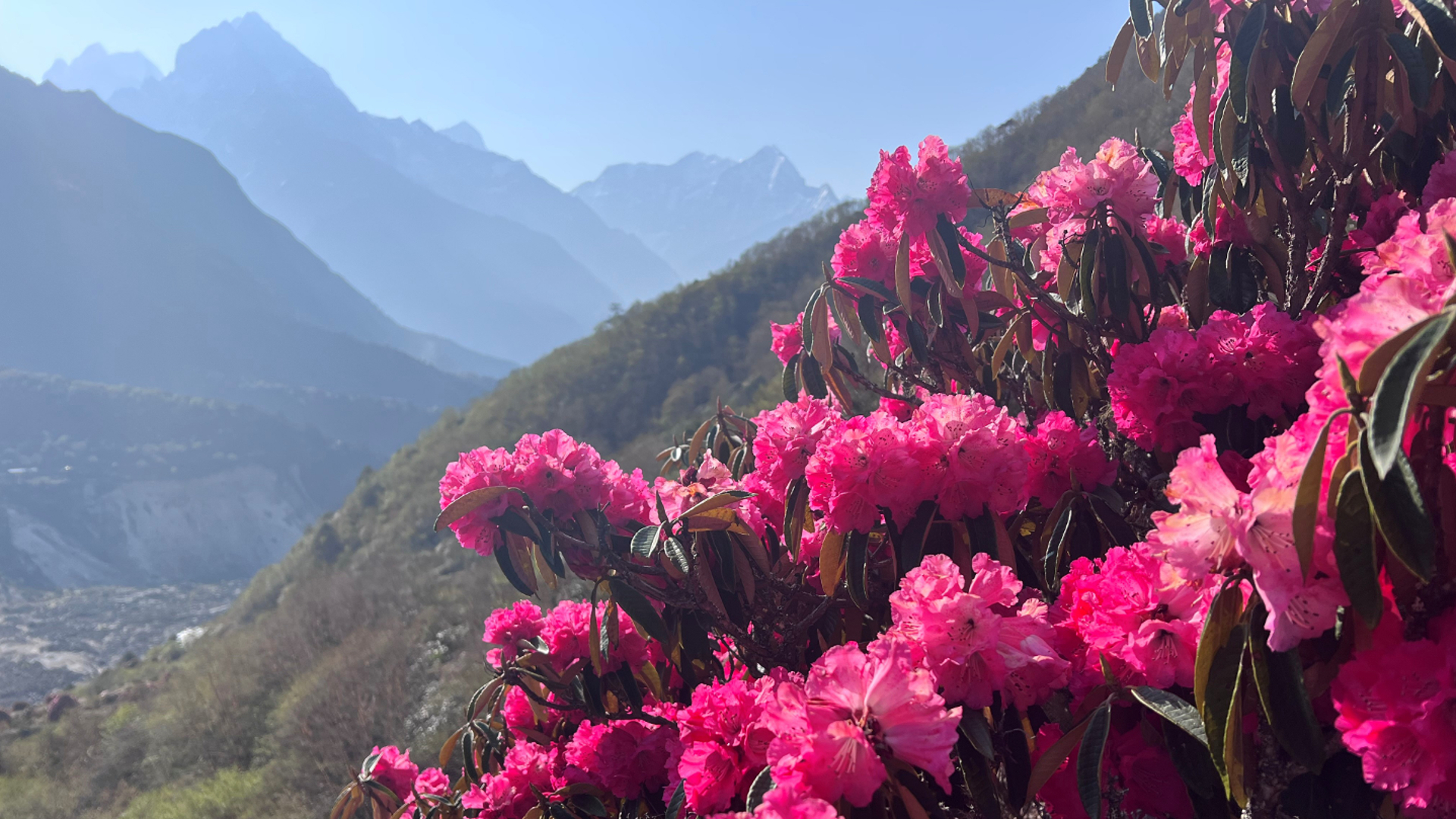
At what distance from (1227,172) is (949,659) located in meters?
1.19

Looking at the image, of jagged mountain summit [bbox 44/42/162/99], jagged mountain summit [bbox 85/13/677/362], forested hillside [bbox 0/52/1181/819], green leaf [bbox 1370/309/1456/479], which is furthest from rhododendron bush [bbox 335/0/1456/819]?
jagged mountain summit [bbox 44/42/162/99]

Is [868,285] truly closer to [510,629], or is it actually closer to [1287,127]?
[1287,127]

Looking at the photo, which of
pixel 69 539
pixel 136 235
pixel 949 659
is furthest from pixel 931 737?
pixel 136 235

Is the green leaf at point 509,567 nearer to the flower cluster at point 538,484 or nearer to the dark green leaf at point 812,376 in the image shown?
the flower cluster at point 538,484

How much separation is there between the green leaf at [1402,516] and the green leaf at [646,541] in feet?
3.25

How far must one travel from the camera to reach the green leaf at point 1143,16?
1.47 m

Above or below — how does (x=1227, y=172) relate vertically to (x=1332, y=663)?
above

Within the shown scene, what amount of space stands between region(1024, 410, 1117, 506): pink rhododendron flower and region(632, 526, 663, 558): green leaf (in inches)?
26.9

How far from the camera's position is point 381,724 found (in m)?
7.87

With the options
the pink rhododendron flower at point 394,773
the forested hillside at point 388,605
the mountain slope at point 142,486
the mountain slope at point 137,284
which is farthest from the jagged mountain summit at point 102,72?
the pink rhododendron flower at point 394,773

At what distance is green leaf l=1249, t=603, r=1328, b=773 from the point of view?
607 mm

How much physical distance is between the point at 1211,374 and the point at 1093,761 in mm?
851

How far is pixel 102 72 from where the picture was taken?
171125 millimetres

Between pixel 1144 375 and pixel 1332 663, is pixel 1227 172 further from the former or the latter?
pixel 1332 663
